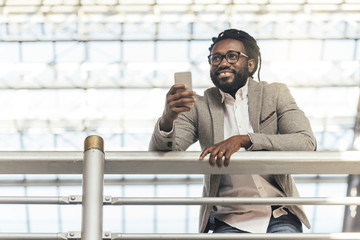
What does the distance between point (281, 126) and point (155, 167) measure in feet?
3.53

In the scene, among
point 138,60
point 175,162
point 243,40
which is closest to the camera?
point 175,162

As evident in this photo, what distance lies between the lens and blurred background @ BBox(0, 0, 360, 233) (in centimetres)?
1767

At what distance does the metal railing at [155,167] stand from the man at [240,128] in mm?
224

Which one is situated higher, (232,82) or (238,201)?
(232,82)

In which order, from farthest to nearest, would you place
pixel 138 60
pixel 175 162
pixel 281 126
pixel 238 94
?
pixel 138 60 → pixel 238 94 → pixel 281 126 → pixel 175 162

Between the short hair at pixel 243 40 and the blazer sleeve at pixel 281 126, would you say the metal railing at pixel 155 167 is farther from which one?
the short hair at pixel 243 40

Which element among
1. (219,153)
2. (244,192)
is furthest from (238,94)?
(219,153)

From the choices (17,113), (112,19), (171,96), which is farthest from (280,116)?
(17,113)

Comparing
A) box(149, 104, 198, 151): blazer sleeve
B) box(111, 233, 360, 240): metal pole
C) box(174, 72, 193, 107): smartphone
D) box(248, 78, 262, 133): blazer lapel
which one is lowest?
box(111, 233, 360, 240): metal pole

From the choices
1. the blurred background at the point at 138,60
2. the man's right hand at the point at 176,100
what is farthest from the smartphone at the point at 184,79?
the blurred background at the point at 138,60

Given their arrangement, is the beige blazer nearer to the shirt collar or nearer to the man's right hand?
the shirt collar

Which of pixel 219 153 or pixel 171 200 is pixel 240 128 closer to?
pixel 219 153

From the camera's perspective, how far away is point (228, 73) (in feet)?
13.3

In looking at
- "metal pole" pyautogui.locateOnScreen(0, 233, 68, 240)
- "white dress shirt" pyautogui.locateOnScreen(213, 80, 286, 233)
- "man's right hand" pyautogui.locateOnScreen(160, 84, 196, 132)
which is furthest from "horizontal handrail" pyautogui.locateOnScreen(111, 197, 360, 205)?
"white dress shirt" pyautogui.locateOnScreen(213, 80, 286, 233)
